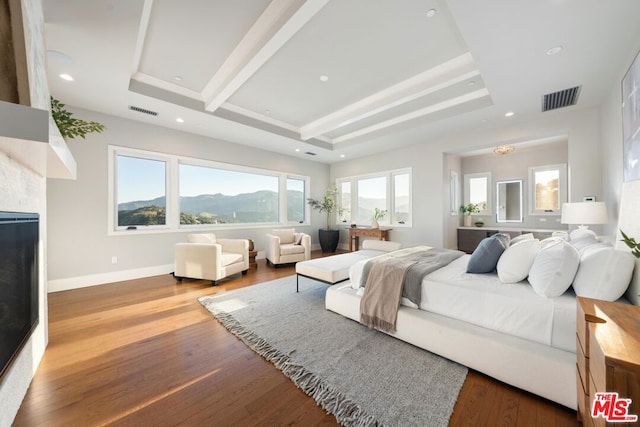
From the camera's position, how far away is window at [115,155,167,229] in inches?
164

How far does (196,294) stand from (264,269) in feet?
5.16

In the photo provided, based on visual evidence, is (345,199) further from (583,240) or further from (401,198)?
(583,240)

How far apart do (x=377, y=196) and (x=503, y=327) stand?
5176 millimetres

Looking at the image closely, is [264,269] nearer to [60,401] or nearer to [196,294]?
[196,294]

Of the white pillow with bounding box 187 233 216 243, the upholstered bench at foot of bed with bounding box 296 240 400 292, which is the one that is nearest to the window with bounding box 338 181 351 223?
the upholstered bench at foot of bed with bounding box 296 240 400 292

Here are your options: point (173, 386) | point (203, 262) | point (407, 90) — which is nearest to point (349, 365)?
point (173, 386)

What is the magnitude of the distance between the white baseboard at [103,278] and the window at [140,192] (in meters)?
0.82

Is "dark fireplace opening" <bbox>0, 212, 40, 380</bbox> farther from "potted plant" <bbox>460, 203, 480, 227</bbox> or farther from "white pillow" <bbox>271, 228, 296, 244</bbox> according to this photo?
"potted plant" <bbox>460, 203, 480, 227</bbox>

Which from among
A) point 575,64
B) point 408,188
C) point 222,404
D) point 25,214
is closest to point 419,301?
point 222,404

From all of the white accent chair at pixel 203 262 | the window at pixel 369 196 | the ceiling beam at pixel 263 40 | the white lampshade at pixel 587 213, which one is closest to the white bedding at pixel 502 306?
the white lampshade at pixel 587 213

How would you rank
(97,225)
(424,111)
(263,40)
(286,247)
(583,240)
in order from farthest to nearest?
1. (286,247)
2. (424,111)
3. (97,225)
4. (263,40)
5. (583,240)

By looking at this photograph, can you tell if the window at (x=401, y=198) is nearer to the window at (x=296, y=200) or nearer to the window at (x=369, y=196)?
the window at (x=369, y=196)

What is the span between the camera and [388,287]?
2.20m

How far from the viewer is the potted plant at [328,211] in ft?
22.2
